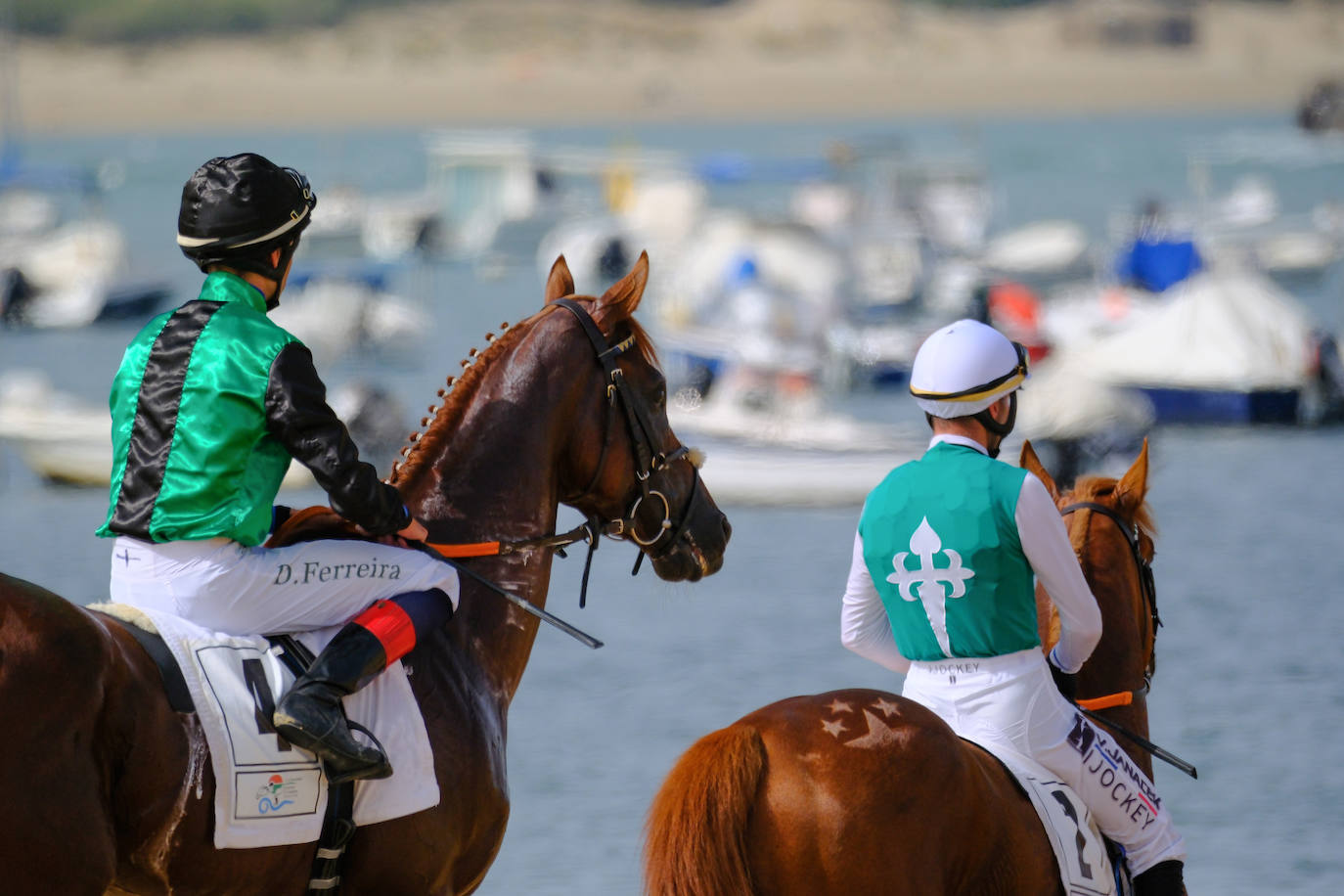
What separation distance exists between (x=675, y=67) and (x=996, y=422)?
366 feet

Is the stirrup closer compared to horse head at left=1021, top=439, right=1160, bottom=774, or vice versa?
the stirrup

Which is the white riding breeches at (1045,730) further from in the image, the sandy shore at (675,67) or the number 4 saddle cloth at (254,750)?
the sandy shore at (675,67)

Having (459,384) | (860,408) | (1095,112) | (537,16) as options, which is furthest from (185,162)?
(459,384)

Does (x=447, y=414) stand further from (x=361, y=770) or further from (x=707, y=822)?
(x=707, y=822)

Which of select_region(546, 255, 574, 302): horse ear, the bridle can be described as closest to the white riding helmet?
the bridle

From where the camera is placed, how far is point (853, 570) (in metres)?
4.81

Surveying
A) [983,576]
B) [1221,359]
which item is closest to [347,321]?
[1221,359]

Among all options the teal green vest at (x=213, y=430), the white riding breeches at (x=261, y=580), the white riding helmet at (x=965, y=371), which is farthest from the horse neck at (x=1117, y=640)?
the teal green vest at (x=213, y=430)

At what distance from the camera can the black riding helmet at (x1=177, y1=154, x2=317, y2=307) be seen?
14.9 feet

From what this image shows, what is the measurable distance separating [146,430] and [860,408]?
86.7 ft

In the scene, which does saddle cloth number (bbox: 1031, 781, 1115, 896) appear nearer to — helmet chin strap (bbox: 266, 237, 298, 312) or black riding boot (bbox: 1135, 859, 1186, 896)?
black riding boot (bbox: 1135, 859, 1186, 896)

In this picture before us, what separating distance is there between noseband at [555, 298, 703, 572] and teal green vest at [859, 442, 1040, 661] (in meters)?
0.84

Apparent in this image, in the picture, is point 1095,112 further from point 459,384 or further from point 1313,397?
point 459,384

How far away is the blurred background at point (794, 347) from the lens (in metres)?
13.6
